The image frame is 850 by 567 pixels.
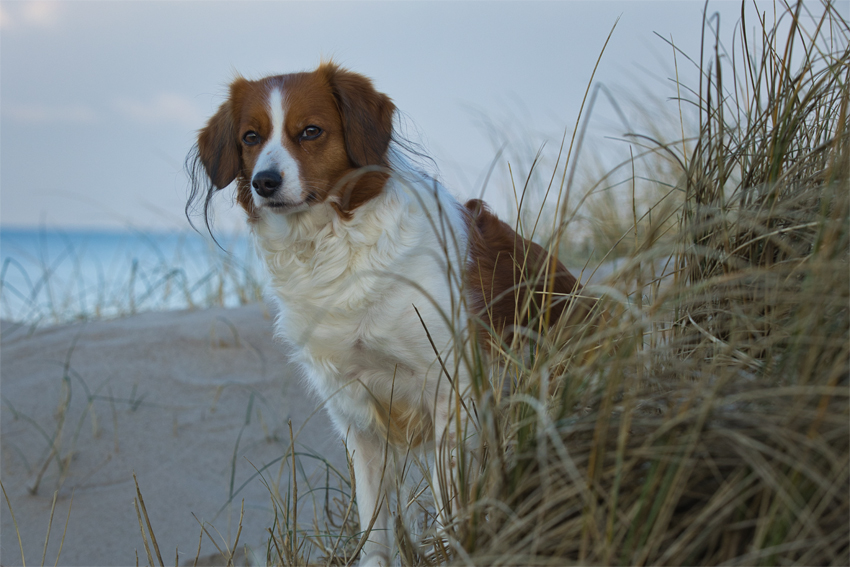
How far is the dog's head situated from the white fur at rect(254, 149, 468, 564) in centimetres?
9

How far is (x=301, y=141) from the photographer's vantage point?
2.63 m

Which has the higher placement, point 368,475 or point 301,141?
point 301,141

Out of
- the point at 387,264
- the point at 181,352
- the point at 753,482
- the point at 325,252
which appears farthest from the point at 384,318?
the point at 181,352

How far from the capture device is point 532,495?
4.25 feet

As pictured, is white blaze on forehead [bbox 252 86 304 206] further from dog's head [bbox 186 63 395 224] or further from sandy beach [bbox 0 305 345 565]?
→ sandy beach [bbox 0 305 345 565]

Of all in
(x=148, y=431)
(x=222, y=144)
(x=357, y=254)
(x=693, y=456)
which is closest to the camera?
(x=693, y=456)

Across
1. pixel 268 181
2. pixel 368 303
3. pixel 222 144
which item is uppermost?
pixel 222 144

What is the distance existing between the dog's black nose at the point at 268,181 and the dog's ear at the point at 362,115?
0.35 meters

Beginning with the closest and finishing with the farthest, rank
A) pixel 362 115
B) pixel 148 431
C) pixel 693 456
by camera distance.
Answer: pixel 693 456 → pixel 362 115 → pixel 148 431

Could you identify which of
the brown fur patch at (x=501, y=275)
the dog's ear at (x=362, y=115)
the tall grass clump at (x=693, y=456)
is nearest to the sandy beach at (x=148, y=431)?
the brown fur patch at (x=501, y=275)

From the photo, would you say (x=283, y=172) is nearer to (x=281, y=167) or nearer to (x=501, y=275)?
(x=281, y=167)

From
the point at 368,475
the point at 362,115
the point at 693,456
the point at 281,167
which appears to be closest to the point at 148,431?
the point at 368,475

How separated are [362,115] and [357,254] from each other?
58 cm

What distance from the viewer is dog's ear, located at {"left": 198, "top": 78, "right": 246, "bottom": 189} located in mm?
2852
